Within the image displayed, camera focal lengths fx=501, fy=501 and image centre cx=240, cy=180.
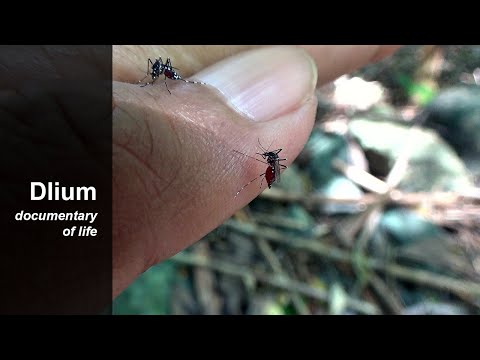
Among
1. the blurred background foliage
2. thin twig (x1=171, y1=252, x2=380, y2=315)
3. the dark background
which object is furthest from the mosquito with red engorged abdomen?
thin twig (x1=171, y1=252, x2=380, y2=315)

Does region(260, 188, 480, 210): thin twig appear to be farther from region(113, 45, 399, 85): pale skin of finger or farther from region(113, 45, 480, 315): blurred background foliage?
region(113, 45, 399, 85): pale skin of finger

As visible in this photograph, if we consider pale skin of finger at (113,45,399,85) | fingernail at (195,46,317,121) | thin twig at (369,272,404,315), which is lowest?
thin twig at (369,272,404,315)

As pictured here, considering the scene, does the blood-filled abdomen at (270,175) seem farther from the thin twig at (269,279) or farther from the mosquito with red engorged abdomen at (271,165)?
the thin twig at (269,279)

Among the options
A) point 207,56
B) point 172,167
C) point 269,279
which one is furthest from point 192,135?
point 269,279

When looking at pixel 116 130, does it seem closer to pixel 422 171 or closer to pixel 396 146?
pixel 396 146

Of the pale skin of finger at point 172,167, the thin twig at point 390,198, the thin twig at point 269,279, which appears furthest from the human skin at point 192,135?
the thin twig at point 269,279
